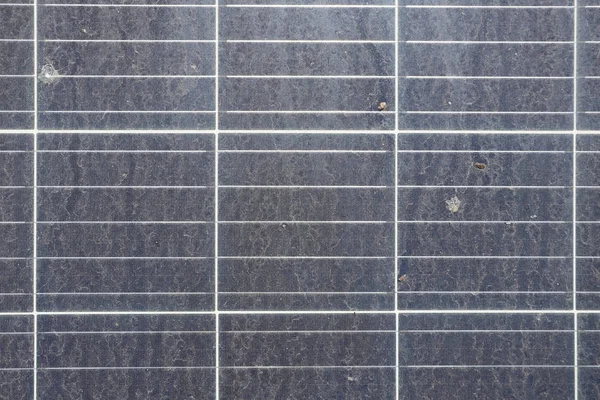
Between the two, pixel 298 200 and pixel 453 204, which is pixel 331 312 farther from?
pixel 453 204

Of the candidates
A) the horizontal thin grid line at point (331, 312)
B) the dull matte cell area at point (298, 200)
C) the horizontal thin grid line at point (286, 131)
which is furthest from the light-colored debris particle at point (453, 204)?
the horizontal thin grid line at point (331, 312)

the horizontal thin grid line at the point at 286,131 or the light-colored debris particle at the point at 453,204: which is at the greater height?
the horizontal thin grid line at the point at 286,131

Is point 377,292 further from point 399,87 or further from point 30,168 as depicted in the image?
point 30,168

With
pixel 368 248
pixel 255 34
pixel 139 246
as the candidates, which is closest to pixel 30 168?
pixel 139 246

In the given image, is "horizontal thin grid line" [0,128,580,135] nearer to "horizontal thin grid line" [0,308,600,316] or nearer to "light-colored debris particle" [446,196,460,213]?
"light-colored debris particle" [446,196,460,213]

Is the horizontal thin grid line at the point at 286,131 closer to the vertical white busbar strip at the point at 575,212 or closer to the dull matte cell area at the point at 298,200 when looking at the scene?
the dull matte cell area at the point at 298,200

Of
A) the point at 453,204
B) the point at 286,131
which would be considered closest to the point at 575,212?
the point at 453,204

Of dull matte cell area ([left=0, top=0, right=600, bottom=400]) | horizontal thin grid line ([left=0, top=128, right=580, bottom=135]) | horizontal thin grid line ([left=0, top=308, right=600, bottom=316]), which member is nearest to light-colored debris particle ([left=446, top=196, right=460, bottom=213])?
dull matte cell area ([left=0, top=0, right=600, bottom=400])
